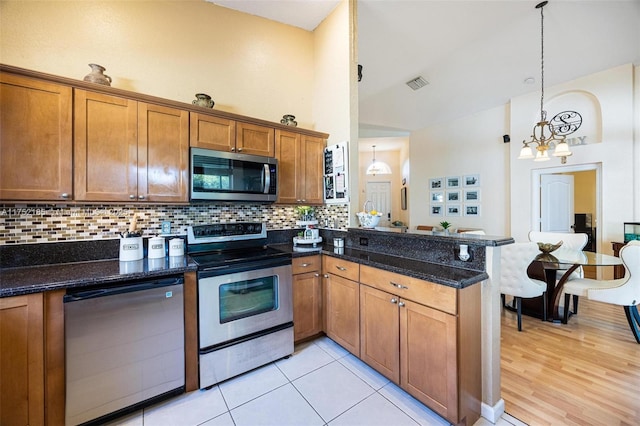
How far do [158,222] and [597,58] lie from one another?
6.21 m

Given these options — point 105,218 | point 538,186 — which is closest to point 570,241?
point 538,186

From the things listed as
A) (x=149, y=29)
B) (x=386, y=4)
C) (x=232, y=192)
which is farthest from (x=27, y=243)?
(x=386, y=4)

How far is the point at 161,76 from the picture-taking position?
94.7 inches

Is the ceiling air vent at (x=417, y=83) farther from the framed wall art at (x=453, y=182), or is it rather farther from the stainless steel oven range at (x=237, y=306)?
the stainless steel oven range at (x=237, y=306)

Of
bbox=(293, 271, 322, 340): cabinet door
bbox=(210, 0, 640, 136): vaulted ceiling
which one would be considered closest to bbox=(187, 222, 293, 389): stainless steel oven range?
bbox=(293, 271, 322, 340): cabinet door

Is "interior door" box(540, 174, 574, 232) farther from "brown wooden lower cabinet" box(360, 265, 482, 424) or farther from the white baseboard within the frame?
"brown wooden lower cabinet" box(360, 265, 482, 424)

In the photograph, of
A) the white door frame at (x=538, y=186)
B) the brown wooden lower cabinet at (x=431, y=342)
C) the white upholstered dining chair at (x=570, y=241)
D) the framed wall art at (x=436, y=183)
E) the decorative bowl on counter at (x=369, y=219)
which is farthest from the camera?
the framed wall art at (x=436, y=183)

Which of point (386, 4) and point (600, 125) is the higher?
point (386, 4)

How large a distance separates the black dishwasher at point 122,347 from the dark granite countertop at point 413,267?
1089 millimetres

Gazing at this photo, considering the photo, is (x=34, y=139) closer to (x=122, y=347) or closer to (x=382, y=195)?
(x=122, y=347)

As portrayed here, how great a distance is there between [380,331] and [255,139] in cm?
208

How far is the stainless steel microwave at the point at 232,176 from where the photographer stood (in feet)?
7.07

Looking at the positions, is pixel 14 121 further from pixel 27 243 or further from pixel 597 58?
pixel 597 58

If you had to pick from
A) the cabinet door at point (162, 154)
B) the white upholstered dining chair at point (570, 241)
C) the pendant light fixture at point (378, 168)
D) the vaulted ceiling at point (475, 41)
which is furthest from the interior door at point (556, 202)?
the cabinet door at point (162, 154)
